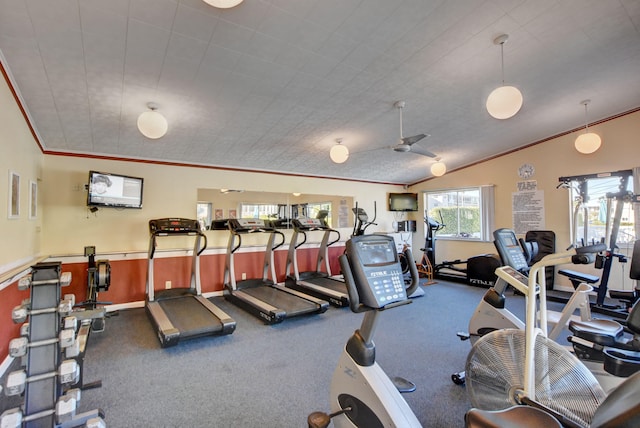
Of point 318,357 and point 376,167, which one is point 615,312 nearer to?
point 318,357

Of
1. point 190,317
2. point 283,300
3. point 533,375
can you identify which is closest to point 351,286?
point 533,375

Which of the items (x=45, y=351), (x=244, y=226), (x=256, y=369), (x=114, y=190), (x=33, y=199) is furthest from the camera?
(x=244, y=226)

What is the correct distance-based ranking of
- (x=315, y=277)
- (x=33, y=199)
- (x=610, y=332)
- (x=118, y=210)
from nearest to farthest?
(x=610, y=332) → (x=33, y=199) → (x=118, y=210) → (x=315, y=277)

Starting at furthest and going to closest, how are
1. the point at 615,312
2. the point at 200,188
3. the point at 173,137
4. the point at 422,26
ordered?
the point at 200,188, the point at 173,137, the point at 615,312, the point at 422,26

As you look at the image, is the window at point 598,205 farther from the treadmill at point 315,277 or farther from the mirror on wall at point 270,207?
the mirror on wall at point 270,207

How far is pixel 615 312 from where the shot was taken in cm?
401

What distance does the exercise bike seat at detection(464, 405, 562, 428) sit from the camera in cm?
100

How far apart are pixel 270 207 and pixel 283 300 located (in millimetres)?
2313

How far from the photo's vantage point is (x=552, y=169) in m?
6.04

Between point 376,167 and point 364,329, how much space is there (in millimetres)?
5572

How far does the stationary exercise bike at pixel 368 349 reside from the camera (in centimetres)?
152

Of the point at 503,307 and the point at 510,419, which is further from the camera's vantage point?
the point at 503,307

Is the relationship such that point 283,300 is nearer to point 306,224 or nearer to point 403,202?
point 306,224

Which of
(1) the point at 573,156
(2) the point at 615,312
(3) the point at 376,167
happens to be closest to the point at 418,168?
(3) the point at 376,167
